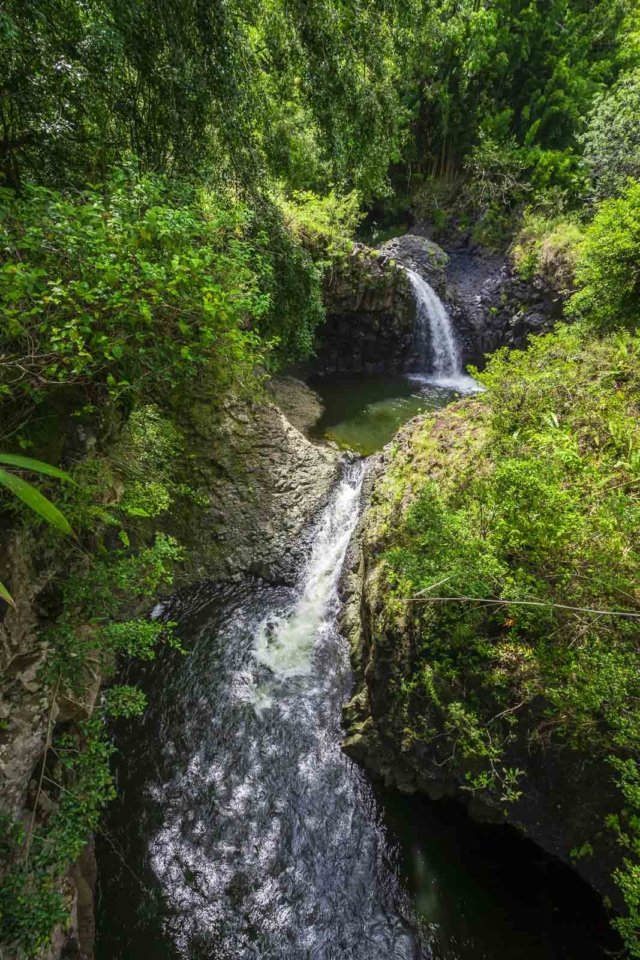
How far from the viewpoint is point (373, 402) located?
1381 centimetres

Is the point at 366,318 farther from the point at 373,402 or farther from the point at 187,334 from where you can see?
the point at 187,334

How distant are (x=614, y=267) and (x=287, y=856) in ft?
30.7

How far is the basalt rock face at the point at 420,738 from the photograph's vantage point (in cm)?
382

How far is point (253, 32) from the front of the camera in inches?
218

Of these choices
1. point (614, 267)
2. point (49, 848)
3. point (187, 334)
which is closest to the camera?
point (49, 848)

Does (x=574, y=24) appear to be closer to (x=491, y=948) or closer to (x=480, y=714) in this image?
(x=480, y=714)

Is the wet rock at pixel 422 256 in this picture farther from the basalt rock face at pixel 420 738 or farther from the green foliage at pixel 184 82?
the green foliage at pixel 184 82

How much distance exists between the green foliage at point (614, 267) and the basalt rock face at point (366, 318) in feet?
27.3

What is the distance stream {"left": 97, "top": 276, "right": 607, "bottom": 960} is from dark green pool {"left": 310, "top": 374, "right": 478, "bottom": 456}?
6.68m

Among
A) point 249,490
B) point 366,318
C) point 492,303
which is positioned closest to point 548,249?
point 492,303

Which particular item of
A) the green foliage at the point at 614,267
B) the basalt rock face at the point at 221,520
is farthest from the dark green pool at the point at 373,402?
the green foliage at the point at 614,267

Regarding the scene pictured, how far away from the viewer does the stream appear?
393 centimetres

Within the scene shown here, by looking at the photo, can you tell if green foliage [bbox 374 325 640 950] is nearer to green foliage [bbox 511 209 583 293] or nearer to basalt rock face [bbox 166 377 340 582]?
basalt rock face [bbox 166 377 340 582]

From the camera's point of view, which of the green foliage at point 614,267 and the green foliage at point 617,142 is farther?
the green foliage at point 617,142
